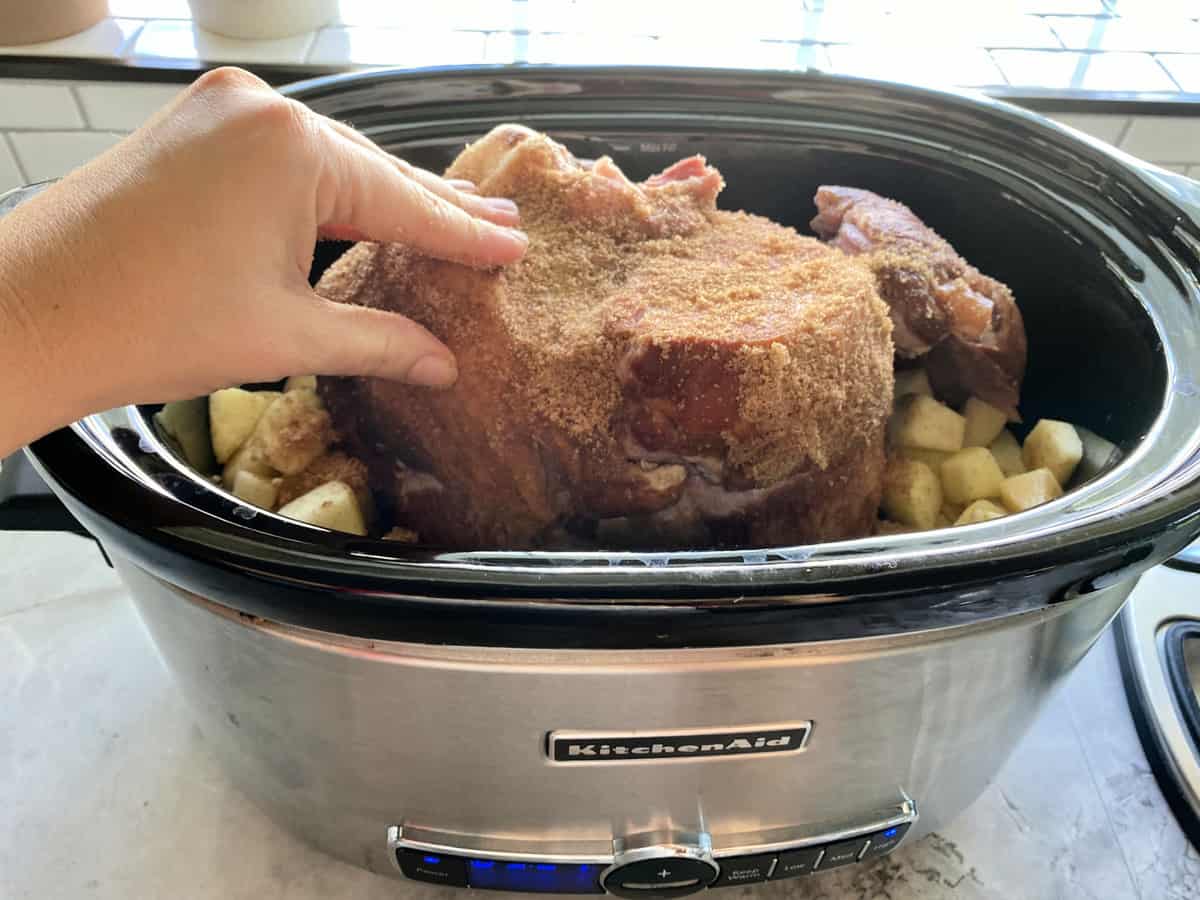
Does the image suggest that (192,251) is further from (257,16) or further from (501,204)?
(257,16)

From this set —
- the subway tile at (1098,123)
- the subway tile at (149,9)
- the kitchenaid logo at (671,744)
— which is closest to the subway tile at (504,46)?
the subway tile at (149,9)

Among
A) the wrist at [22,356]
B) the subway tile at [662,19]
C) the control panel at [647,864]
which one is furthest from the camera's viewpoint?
the subway tile at [662,19]

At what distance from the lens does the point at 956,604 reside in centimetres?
62

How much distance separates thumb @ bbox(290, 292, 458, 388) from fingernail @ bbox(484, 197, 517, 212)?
14 centimetres

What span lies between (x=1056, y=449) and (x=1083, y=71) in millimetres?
976

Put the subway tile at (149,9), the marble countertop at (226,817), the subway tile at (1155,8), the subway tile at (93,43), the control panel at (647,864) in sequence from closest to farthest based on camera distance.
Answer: the control panel at (647,864), the marble countertop at (226,817), the subway tile at (93,43), the subway tile at (149,9), the subway tile at (1155,8)

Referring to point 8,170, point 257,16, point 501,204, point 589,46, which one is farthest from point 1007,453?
point 8,170

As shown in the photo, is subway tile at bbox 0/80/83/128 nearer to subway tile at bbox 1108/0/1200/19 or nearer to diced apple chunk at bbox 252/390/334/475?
diced apple chunk at bbox 252/390/334/475

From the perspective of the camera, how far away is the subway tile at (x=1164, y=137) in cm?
159

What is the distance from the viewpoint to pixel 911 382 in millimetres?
1084

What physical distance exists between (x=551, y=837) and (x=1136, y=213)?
81 cm

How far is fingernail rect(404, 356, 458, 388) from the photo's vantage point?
839mm

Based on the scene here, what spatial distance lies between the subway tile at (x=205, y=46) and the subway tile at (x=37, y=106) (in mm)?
141

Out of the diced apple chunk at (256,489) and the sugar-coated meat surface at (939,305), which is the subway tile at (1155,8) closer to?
the sugar-coated meat surface at (939,305)
